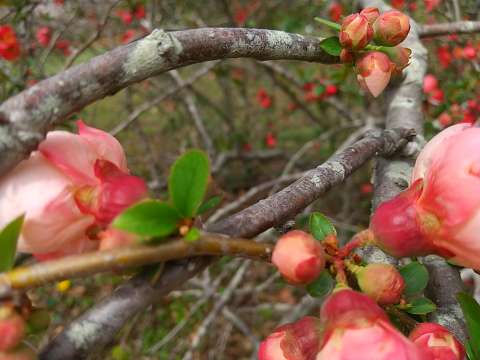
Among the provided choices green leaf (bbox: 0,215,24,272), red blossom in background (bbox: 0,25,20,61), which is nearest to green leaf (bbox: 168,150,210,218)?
green leaf (bbox: 0,215,24,272)

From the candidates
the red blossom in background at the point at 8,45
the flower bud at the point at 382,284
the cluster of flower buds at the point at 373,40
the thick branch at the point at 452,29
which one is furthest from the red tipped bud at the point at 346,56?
the red blossom in background at the point at 8,45

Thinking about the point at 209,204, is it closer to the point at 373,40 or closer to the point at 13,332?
the point at 13,332

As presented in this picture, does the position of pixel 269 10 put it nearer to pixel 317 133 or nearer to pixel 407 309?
pixel 317 133

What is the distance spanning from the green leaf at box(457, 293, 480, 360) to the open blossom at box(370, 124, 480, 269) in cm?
5

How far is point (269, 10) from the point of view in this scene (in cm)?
353

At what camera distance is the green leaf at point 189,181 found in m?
0.50

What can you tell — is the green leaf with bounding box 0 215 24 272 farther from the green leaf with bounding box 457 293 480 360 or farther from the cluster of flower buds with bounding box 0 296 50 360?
the green leaf with bounding box 457 293 480 360

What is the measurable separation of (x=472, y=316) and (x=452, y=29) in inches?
34.2

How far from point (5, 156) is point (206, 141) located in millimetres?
2265

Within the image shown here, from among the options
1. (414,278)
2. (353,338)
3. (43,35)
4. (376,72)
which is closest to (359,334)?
(353,338)

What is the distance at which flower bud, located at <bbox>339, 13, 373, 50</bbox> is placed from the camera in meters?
0.78

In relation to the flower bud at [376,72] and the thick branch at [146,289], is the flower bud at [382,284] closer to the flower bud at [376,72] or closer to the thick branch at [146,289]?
the thick branch at [146,289]

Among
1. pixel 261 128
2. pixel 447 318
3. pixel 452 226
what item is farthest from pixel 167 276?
pixel 261 128

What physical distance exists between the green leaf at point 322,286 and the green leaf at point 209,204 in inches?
5.7
